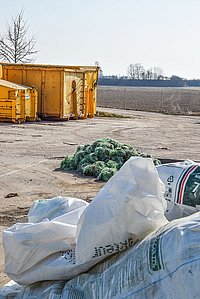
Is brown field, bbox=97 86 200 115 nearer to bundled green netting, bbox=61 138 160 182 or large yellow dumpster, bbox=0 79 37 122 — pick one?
large yellow dumpster, bbox=0 79 37 122

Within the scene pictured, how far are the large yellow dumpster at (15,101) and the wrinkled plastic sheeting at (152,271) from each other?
18176mm

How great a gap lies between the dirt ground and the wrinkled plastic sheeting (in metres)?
1.66

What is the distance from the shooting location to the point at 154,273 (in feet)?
9.62

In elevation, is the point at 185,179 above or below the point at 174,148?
above

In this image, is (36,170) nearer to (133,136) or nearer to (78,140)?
(78,140)

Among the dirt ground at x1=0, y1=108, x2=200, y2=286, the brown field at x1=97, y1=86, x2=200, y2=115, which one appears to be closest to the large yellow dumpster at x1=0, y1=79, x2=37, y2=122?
the dirt ground at x1=0, y1=108, x2=200, y2=286

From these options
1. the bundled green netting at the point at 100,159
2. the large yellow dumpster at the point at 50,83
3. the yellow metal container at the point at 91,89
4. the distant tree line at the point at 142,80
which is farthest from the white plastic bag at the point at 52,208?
the distant tree line at the point at 142,80

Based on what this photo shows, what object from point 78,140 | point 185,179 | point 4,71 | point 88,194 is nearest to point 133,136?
point 78,140

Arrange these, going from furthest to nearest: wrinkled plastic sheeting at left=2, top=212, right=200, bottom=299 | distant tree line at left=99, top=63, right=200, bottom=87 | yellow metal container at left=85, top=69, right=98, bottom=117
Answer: distant tree line at left=99, top=63, right=200, bottom=87 → yellow metal container at left=85, top=69, right=98, bottom=117 → wrinkled plastic sheeting at left=2, top=212, right=200, bottom=299

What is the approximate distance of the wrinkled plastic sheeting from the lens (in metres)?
2.79

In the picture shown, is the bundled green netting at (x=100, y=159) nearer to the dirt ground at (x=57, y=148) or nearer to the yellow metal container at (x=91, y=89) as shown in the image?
the dirt ground at (x=57, y=148)

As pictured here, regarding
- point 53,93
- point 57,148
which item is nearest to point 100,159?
point 57,148

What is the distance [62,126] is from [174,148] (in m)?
6.82

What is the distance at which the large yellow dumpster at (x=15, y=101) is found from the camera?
21250 millimetres
